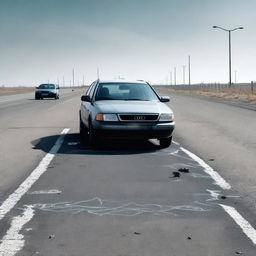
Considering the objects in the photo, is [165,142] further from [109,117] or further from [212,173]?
[212,173]

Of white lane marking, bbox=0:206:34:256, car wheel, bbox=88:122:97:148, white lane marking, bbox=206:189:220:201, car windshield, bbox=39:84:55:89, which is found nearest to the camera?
white lane marking, bbox=0:206:34:256

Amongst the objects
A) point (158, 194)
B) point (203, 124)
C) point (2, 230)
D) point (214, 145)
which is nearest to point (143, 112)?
point (214, 145)

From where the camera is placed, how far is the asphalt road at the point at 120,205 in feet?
14.6

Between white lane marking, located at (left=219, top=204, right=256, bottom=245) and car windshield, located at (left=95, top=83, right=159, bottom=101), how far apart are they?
21.0 ft

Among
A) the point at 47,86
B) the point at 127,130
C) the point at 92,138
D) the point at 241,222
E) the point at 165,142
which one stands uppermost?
the point at 47,86

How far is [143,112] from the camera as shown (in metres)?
10.7

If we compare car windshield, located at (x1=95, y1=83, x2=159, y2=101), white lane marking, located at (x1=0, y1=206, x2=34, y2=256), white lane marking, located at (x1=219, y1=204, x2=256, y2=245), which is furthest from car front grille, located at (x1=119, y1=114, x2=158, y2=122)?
white lane marking, located at (x1=0, y1=206, x2=34, y2=256)

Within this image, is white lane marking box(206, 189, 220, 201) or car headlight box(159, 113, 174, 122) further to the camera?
car headlight box(159, 113, 174, 122)

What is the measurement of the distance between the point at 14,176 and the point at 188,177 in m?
2.77

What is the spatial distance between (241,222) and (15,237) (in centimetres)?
231

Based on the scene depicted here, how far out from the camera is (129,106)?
11062mm

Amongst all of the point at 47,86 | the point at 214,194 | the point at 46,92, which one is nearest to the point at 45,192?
the point at 214,194

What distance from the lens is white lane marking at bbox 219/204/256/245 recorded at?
15.6 feet

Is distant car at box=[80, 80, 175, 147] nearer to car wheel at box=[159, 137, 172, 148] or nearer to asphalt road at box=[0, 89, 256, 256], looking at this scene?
car wheel at box=[159, 137, 172, 148]
